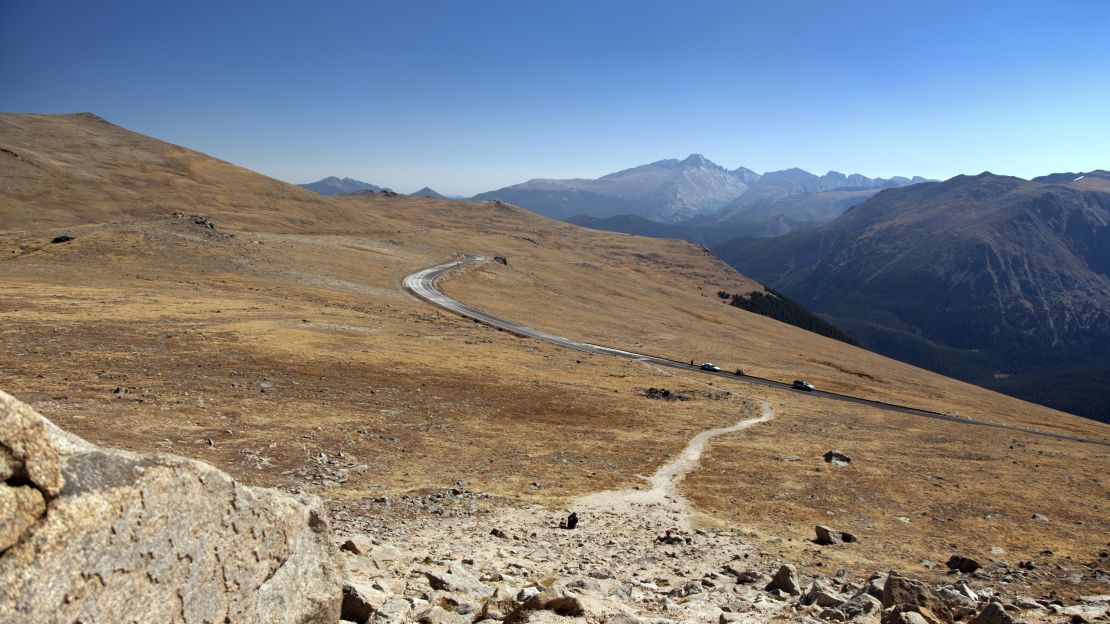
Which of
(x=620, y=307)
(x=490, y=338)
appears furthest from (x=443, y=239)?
(x=490, y=338)

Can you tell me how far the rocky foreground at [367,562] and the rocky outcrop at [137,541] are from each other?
0.8 inches

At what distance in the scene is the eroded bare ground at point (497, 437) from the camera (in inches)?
945

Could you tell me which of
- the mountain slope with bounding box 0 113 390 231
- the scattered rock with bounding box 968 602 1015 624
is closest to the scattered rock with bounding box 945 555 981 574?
the scattered rock with bounding box 968 602 1015 624

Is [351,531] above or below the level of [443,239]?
below

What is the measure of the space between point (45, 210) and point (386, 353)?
109m

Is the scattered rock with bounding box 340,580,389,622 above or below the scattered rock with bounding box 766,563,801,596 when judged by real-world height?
above

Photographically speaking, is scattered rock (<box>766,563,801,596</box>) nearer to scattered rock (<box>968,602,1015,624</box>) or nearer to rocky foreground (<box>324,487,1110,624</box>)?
rocky foreground (<box>324,487,1110,624</box>)

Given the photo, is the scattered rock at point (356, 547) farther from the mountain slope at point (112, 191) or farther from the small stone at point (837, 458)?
the mountain slope at point (112, 191)

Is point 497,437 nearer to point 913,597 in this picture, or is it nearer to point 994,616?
point 913,597

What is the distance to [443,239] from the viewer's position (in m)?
182

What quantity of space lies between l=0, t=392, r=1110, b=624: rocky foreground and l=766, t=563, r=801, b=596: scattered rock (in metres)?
0.04

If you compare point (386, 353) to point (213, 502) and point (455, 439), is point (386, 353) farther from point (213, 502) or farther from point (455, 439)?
point (213, 502)

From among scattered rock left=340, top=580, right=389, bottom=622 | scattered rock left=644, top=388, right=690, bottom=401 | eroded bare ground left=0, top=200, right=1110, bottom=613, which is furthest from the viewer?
scattered rock left=644, top=388, right=690, bottom=401

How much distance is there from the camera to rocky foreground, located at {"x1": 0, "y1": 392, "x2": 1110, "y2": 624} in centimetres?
809
